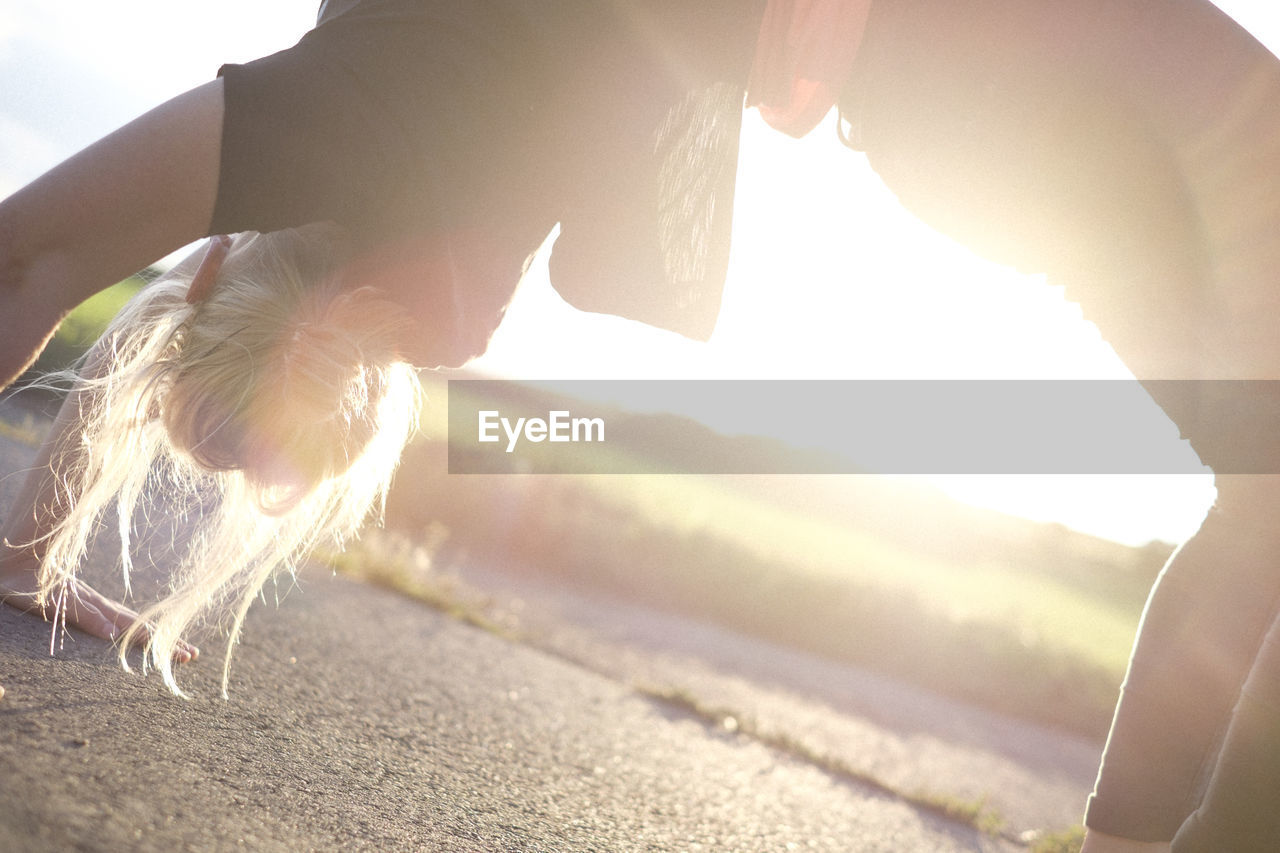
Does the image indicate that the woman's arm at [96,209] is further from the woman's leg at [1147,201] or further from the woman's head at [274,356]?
the woman's leg at [1147,201]

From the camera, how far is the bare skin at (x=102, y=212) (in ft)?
3.23

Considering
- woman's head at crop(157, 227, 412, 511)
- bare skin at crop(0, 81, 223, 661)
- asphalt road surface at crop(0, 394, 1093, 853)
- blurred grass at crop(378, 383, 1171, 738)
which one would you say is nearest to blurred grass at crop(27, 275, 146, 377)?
asphalt road surface at crop(0, 394, 1093, 853)

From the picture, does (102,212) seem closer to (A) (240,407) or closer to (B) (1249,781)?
(A) (240,407)

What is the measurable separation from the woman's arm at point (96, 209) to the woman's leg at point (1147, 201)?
908 mm

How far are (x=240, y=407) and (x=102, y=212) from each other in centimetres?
42

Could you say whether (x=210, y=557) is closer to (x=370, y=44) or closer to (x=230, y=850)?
(x=230, y=850)

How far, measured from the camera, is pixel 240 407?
53.4 inches

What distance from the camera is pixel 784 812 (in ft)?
6.10

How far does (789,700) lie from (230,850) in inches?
108

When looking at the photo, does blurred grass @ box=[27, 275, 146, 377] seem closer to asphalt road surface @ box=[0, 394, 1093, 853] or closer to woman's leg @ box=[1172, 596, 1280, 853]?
asphalt road surface @ box=[0, 394, 1093, 853]

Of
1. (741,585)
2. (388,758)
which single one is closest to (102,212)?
Answer: (388,758)

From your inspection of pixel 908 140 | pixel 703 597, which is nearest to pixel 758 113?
pixel 908 140

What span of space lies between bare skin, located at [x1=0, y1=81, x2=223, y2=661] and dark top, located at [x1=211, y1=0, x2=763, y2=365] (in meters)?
0.03

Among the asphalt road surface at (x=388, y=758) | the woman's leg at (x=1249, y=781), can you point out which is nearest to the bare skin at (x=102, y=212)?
the asphalt road surface at (x=388, y=758)
